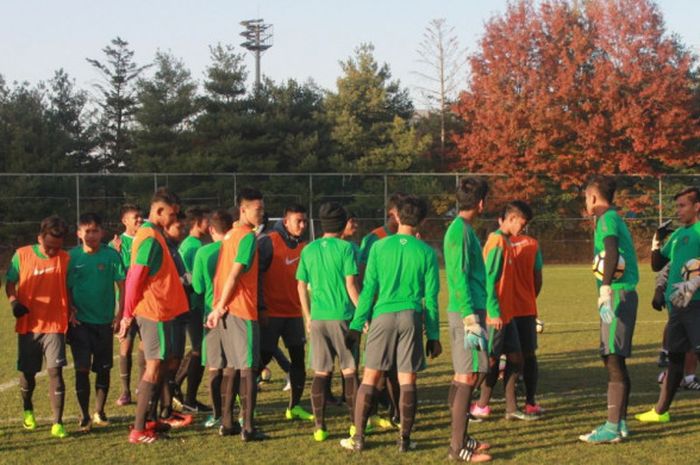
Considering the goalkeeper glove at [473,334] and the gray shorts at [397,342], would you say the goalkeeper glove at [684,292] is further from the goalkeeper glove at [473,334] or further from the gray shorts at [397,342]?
the gray shorts at [397,342]

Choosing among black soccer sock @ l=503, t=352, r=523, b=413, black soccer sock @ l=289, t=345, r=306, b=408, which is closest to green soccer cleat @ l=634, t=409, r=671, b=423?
black soccer sock @ l=503, t=352, r=523, b=413

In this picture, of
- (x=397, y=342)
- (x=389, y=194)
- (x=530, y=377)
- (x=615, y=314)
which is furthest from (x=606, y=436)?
(x=389, y=194)

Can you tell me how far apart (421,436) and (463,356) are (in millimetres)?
1123

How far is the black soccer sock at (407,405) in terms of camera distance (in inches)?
260

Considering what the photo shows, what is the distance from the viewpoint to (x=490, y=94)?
124ft

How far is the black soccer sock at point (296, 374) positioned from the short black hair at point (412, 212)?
2.12 meters

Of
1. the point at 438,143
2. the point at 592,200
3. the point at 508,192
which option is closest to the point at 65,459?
the point at 592,200

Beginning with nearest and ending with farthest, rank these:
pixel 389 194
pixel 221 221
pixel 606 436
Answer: pixel 606 436
pixel 221 221
pixel 389 194

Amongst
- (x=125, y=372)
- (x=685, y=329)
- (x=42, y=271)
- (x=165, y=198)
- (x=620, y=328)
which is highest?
(x=165, y=198)

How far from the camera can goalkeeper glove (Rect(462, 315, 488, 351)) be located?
6344 millimetres

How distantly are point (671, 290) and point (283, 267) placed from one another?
11.6 ft

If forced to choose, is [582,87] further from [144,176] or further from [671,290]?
[671,290]

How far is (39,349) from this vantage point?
7562mm

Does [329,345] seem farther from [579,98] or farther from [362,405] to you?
[579,98]
